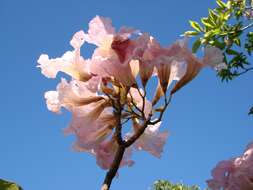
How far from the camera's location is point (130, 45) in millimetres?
1183

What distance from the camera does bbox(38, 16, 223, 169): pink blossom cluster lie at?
1.19 metres

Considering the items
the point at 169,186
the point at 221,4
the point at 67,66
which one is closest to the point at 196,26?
the point at 221,4

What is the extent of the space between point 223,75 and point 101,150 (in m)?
3.33

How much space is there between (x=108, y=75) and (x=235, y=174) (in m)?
0.60

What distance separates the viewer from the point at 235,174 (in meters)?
1.51

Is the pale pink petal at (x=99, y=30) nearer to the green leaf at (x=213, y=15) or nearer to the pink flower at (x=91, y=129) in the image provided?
the pink flower at (x=91, y=129)

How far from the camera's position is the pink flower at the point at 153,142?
4.59 feet

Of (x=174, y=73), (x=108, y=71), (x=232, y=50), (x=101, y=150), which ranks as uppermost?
(x=232, y=50)

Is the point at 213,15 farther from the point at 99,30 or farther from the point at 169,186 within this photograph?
the point at 169,186

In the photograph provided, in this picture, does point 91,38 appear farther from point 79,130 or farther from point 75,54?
point 79,130

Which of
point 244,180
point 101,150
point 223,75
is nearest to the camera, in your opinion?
point 101,150

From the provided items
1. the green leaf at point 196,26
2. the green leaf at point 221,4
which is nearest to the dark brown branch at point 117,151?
the green leaf at point 196,26

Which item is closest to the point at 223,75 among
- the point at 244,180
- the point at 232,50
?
the point at 232,50

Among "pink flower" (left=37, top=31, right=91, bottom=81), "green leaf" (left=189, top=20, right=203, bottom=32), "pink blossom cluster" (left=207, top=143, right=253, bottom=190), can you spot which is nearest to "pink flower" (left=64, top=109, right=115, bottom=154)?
"pink flower" (left=37, top=31, right=91, bottom=81)
